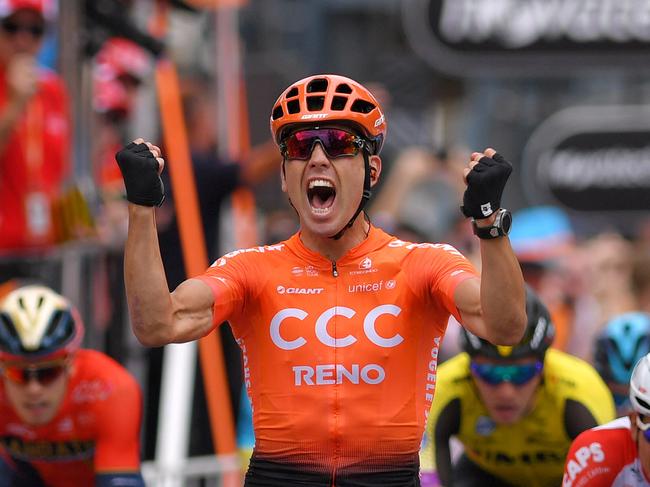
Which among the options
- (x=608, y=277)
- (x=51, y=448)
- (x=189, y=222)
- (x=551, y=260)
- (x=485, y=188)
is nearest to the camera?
(x=485, y=188)

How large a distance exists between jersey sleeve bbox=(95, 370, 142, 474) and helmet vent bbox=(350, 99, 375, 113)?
2.33 metres

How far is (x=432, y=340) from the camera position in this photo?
19.2 feet

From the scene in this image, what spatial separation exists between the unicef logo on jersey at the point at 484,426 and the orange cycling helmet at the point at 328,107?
2.30m

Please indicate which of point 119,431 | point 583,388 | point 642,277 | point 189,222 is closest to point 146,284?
point 119,431

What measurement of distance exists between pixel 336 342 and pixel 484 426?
2322mm

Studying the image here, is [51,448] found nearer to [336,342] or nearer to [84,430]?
[84,430]

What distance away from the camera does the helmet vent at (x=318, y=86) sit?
5.87 m

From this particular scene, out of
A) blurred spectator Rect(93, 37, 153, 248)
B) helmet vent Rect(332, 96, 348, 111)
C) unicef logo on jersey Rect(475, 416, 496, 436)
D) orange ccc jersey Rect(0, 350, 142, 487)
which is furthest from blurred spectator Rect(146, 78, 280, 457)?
helmet vent Rect(332, 96, 348, 111)

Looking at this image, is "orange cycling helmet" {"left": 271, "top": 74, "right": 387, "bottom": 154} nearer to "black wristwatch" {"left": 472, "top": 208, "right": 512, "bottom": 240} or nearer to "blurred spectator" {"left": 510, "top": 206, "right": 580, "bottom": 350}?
"black wristwatch" {"left": 472, "top": 208, "right": 512, "bottom": 240}

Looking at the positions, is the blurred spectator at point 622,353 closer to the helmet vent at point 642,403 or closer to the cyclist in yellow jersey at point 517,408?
the cyclist in yellow jersey at point 517,408

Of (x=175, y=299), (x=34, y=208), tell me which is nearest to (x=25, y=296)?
(x=34, y=208)

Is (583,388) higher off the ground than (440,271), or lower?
lower

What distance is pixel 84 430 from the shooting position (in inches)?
302

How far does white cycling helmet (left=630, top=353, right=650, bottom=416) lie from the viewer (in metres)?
5.90
